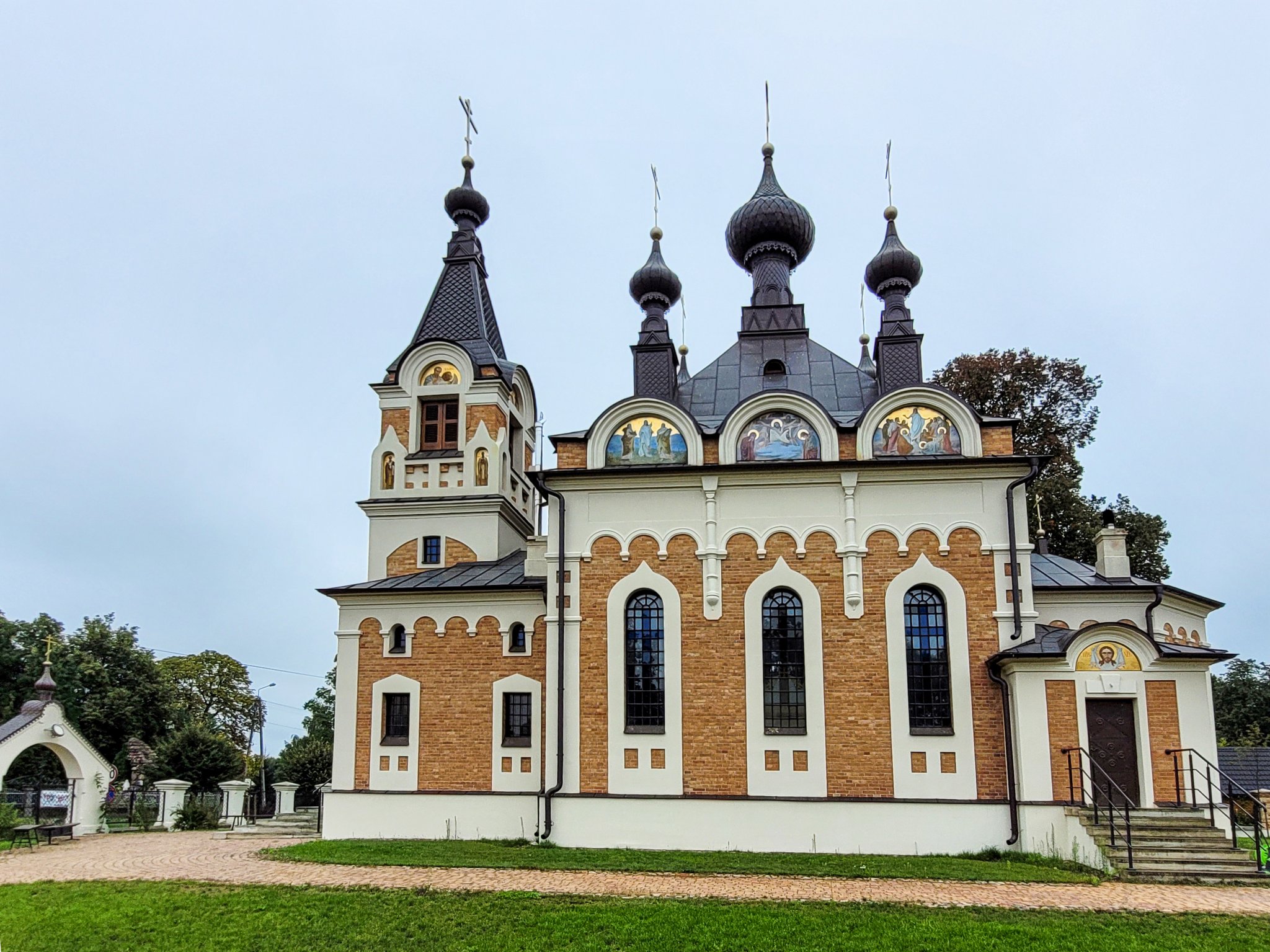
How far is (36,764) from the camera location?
32531 millimetres

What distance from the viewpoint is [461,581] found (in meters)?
19.9

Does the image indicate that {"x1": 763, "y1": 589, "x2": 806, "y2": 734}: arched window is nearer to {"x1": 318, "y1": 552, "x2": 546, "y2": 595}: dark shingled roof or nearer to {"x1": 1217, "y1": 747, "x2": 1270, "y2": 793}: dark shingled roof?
{"x1": 318, "y1": 552, "x2": 546, "y2": 595}: dark shingled roof

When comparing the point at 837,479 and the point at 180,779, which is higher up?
the point at 837,479

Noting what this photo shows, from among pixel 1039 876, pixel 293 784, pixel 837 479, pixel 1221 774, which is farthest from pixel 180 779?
pixel 1221 774

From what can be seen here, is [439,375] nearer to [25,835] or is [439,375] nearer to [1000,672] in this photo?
[25,835]

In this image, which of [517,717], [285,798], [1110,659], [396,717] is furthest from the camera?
[285,798]

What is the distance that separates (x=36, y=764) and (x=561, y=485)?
25.6 meters

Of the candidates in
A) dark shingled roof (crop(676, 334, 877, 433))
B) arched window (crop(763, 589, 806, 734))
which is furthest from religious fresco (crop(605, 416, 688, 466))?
arched window (crop(763, 589, 806, 734))

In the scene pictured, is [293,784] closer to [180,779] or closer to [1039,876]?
[180,779]

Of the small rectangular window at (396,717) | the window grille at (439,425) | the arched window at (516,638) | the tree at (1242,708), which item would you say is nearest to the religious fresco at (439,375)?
the window grille at (439,425)

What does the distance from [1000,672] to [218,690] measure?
42.1 metres

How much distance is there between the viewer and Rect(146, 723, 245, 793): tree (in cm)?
2620

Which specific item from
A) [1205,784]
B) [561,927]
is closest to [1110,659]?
[1205,784]

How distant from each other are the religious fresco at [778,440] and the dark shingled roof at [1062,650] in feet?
14.6
